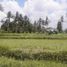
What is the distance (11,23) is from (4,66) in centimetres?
6835

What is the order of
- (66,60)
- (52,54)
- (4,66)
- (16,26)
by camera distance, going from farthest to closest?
(16,26) → (52,54) → (66,60) → (4,66)

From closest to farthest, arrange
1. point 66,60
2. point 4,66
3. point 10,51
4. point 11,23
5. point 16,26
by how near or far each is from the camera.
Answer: point 4,66, point 66,60, point 10,51, point 16,26, point 11,23

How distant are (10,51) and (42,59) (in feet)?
12.5

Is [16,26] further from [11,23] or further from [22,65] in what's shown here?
[22,65]

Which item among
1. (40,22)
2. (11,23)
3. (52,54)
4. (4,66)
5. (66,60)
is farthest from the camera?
(40,22)

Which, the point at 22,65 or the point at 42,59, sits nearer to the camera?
the point at 22,65

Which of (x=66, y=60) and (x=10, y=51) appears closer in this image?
(x=66, y=60)

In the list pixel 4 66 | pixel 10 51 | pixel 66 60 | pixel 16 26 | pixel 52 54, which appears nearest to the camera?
pixel 4 66

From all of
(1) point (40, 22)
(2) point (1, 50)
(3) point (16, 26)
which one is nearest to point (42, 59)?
(2) point (1, 50)

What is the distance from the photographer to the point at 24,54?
1930cm

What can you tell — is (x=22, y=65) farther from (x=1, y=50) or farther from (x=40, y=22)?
(x=40, y=22)

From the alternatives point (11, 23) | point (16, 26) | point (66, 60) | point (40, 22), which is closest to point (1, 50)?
point (66, 60)

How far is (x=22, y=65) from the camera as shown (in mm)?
14648

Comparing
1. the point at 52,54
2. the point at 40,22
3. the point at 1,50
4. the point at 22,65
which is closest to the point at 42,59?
the point at 52,54
